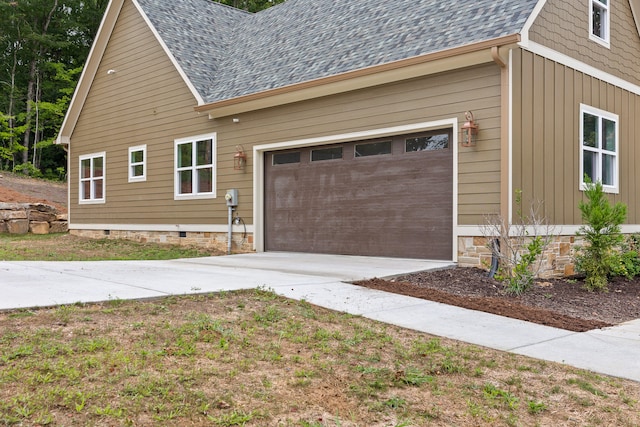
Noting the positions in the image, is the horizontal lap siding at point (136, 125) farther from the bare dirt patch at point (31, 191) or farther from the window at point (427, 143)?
the window at point (427, 143)

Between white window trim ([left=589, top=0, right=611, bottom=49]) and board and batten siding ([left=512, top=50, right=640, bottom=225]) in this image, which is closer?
board and batten siding ([left=512, top=50, right=640, bottom=225])

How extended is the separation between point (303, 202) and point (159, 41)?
6018 mm

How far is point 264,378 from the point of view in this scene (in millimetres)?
3797

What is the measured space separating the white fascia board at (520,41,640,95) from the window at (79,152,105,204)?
12.1 meters

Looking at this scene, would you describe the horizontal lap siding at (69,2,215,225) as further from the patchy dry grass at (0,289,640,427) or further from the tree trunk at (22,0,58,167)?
the tree trunk at (22,0,58,167)

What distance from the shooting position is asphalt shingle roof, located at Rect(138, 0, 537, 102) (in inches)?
367

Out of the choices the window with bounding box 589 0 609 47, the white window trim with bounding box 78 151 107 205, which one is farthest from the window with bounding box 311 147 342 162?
the white window trim with bounding box 78 151 107 205

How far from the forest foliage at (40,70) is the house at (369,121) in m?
14.3

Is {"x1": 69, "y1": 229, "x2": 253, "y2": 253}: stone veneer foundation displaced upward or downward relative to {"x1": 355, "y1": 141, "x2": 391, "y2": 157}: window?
downward

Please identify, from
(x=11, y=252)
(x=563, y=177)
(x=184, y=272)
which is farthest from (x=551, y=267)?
(x=11, y=252)

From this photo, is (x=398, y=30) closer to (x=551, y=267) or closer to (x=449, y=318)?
(x=551, y=267)

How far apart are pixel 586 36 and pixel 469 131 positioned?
3500mm

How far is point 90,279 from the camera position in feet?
23.9

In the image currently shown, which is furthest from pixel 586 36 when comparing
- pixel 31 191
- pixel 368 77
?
pixel 31 191
